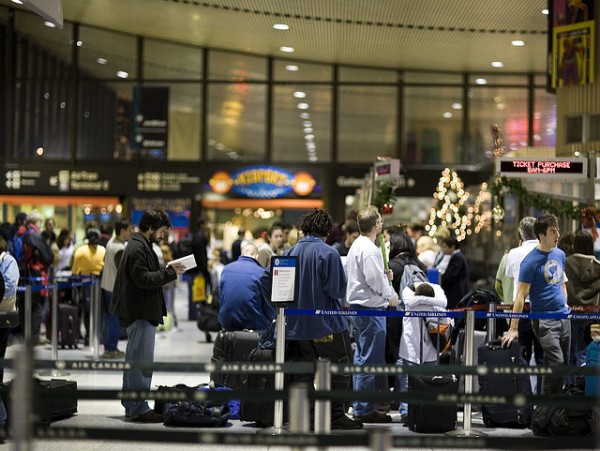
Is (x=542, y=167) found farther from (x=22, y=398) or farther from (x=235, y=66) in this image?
(x=235, y=66)

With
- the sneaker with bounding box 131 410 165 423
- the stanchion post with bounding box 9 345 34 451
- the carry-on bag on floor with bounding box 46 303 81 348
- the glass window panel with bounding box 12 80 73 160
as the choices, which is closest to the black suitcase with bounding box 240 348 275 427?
the sneaker with bounding box 131 410 165 423

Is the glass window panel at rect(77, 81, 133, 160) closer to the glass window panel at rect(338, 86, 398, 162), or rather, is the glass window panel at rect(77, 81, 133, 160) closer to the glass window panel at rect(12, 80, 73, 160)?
the glass window panel at rect(12, 80, 73, 160)

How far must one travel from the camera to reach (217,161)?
23.8 meters

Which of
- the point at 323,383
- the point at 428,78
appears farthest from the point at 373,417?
the point at 428,78

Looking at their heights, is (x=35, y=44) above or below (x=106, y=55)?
above

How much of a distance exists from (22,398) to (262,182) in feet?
63.2

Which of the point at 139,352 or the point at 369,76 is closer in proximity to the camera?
the point at 139,352

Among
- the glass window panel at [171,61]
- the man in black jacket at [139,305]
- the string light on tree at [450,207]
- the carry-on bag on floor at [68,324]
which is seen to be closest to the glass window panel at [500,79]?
the string light on tree at [450,207]

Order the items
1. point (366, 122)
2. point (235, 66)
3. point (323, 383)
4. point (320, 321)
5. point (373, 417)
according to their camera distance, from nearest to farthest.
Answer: point (323, 383) → point (320, 321) → point (373, 417) → point (235, 66) → point (366, 122)

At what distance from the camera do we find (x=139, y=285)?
8.70 metres

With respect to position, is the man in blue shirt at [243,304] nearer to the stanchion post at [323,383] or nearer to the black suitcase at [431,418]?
the black suitcase at [431,418]

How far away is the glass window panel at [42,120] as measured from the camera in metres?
23.7

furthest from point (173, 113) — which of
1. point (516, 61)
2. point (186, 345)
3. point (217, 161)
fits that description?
point (186, 345)

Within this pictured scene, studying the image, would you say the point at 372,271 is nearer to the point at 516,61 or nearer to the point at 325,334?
the point at 325,334
